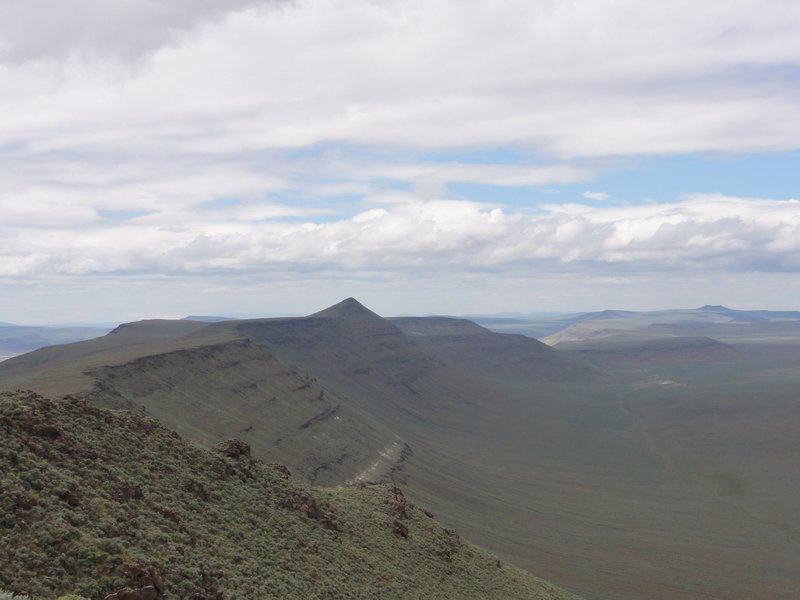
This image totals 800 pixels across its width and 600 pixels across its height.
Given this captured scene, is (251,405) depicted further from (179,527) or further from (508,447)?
(179,527)

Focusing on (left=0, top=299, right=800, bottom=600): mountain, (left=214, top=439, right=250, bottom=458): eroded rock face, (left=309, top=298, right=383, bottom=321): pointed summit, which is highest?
(left=309, top=298, right=383, bottom=321): pointed summit

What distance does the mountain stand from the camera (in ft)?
208

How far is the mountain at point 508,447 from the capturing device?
63312mm

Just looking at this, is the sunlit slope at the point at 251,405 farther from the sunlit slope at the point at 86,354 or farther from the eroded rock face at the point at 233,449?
the eroded rock face at the point at 233,449

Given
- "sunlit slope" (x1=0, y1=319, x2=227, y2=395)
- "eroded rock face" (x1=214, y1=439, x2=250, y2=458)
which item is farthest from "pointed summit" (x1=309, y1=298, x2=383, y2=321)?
"eroded rock face" (x1=214, y1=439, x2=250, y2=458)

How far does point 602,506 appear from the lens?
283 feet

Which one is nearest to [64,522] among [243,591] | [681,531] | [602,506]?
[243,591]

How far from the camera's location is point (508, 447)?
124 metres

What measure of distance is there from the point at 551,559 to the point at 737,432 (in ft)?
306

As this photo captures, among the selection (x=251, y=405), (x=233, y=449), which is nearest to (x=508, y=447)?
(x=251, y=405)

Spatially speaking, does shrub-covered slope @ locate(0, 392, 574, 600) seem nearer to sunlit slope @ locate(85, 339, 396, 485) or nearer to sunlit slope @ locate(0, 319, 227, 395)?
sunlit slope @ locate(85, 339, 396, 485)

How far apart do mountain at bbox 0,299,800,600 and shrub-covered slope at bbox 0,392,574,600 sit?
27824mm

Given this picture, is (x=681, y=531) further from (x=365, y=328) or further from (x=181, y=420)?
(x=365, y=328)

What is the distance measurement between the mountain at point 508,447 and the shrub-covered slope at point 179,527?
2782cm
